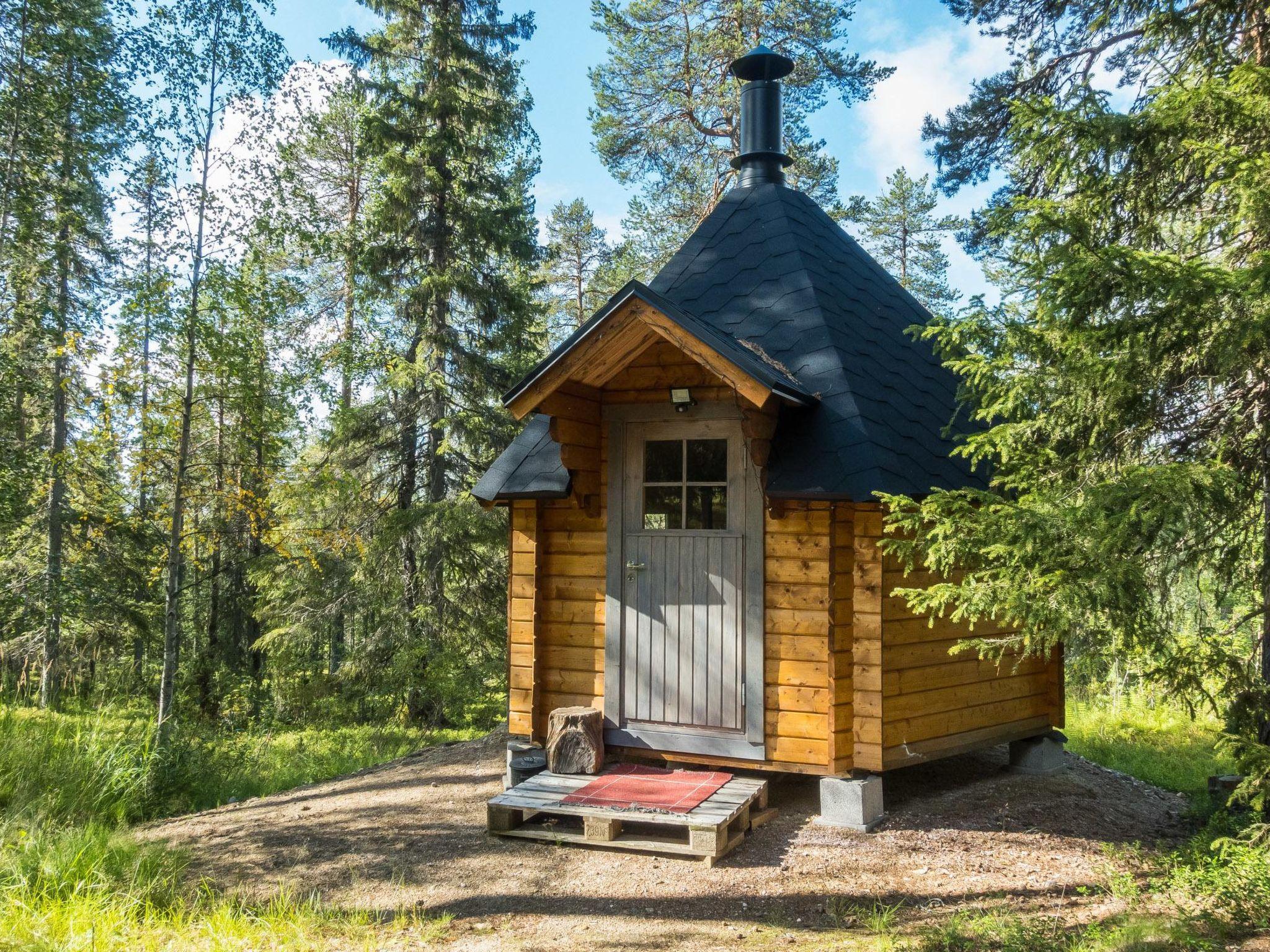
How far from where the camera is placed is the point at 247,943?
396 cm

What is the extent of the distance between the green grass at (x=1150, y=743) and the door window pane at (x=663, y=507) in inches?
180

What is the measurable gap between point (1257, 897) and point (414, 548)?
10.4m

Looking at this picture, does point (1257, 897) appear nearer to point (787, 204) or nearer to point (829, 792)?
point (829, 792)

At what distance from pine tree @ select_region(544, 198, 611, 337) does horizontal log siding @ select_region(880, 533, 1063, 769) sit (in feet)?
67.0

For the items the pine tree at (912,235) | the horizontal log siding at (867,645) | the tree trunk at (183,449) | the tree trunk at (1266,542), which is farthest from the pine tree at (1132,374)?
the pine tree at (912,235)

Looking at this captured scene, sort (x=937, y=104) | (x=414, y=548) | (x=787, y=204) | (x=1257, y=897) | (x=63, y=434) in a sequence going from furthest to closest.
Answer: (x=63, y=434), (x=414, y=548), (x=937, y=104), (x=787, y=204), (x=1257, y=897)

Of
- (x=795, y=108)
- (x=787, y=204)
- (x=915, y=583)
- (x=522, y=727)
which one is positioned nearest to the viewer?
(x=915, y=583)

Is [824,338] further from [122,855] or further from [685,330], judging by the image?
[122,855]

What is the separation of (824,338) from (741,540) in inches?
67.8

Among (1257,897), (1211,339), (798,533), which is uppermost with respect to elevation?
(1211,339)

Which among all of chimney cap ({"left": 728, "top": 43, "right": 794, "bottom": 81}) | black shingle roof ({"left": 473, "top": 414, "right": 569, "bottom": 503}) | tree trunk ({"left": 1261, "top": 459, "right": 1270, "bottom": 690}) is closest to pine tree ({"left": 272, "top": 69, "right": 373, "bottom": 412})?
black shingle roof ({"left": 473, "top": 414, "right": 569, "bottom": 503})

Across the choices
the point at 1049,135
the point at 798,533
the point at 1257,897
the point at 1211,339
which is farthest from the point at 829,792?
the point at 1049,135

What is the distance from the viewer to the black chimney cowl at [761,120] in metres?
8.53

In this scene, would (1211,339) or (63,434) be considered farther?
(63,434)
